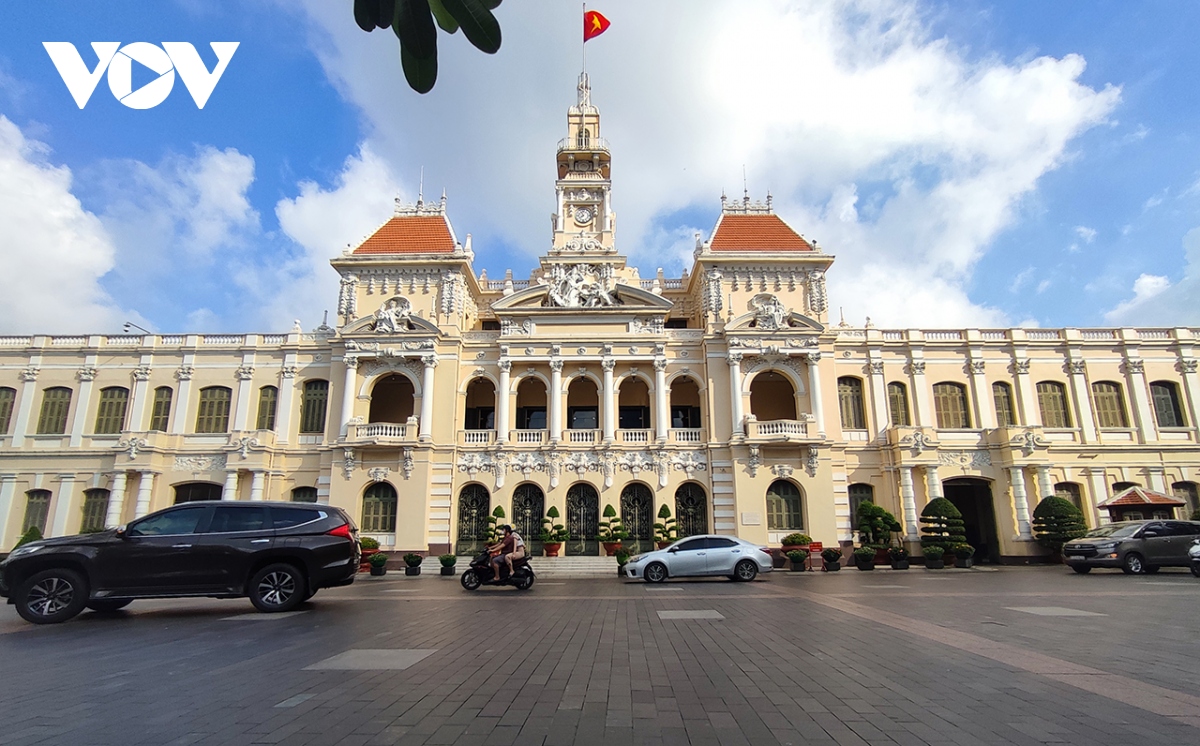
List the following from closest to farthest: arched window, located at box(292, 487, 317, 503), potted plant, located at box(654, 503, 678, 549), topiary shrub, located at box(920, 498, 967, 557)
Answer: topiary shrub, located at box(920, 498, 967, 557), potted plant, located at box(654, 503, 678, 549), arched window, located at box(292, 487, 317, 503)

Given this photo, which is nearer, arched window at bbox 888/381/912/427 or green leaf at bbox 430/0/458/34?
green leaf at bbox 430/0/458/34

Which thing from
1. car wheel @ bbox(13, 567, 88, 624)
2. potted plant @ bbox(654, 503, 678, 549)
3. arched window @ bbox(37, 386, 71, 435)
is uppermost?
arched window @ bbox(37, 386, 71, 435)

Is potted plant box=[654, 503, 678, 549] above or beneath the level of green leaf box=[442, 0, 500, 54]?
beneath

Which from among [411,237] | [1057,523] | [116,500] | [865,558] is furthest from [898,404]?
[116,500]

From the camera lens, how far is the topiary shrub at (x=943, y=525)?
85.7ft

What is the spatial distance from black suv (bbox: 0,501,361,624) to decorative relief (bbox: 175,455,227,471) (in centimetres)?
1980

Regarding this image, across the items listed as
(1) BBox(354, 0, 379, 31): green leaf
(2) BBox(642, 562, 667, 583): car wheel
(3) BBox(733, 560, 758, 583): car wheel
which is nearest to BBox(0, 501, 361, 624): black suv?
(2) BBox(642, 562, 667, 583): car wheel

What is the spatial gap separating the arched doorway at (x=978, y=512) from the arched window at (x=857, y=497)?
139 inches

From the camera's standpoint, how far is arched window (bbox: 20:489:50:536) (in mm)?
29281

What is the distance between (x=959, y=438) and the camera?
1181 inches

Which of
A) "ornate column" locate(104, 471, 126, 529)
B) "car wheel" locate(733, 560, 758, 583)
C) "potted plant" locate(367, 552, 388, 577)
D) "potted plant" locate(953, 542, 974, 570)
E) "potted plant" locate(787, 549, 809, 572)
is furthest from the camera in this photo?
"ornate column" locate(104, 471, 126, 529)

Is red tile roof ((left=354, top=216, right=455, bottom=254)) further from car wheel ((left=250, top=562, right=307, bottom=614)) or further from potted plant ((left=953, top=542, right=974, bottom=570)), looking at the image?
potted plant ((left=953, top=542, right=974, bottom=570))

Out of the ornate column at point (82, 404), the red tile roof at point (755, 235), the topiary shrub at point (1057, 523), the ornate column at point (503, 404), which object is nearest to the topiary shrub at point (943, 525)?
the topiary shrub at point (1057, 523)

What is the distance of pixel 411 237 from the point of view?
32781 mm
